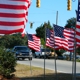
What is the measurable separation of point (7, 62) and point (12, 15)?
4.90m

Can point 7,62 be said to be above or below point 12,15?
below

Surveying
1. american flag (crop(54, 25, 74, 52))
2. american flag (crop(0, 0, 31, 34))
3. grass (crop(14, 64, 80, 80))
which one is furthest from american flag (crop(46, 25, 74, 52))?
american flag (crop(0, 0, 31, 34))

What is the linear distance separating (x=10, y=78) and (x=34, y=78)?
476 cm

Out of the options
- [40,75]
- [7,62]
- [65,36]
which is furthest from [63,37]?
[7,62]

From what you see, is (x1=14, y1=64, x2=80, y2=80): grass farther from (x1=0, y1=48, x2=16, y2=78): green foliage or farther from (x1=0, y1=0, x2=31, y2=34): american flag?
(x1=0, y1=0, x2=31, y2=34): american flag

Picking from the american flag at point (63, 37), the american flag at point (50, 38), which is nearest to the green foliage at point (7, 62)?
the american flag at point (63, 37)

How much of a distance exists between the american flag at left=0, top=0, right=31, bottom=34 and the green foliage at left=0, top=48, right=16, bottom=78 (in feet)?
14.2

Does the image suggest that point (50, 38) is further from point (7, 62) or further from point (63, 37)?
point (7, 62)

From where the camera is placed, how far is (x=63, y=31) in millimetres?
15477

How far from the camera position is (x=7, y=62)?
1308cm

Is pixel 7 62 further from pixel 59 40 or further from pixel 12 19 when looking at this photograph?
pixel 12 19

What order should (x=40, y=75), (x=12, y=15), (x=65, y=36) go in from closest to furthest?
(x=12, y=15) < (x=65, y=36) < (x=40, y=75)

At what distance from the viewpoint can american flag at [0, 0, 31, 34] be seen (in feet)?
27.6

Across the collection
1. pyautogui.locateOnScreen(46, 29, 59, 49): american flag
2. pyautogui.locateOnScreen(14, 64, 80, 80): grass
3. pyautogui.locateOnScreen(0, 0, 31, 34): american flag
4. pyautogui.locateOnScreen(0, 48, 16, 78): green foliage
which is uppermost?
pyautogui.locateOnScreen(0, 0, 31, 34): american flag
